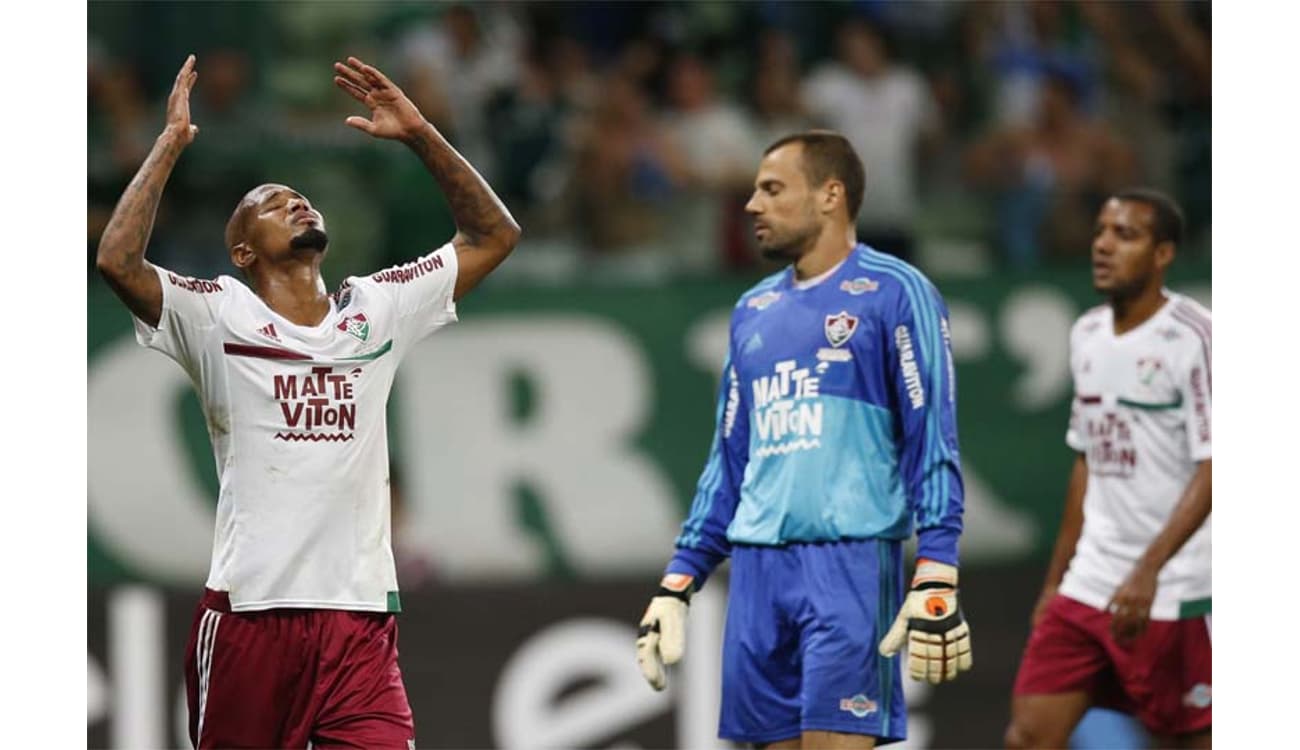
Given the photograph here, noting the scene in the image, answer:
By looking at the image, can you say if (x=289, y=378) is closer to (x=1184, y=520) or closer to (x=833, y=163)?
(x=833, y=163)

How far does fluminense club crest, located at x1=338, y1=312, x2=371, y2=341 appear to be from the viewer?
234 inches

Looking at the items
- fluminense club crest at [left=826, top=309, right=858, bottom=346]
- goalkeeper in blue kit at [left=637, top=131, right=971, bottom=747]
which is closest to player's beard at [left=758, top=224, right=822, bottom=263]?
goalkeeper in blue kit at [left=637, top=131, right=971, bottom=747]

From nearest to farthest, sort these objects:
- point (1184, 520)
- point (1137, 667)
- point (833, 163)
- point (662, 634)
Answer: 1. point (662, 634)
2. point (833, 163)
3. point (1184, 520)
4. point (1137, 667)

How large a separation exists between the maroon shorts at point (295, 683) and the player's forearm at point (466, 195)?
49.8 inches

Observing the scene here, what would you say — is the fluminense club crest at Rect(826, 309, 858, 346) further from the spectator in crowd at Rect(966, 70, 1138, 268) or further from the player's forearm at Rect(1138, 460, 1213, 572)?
the spectator in crowd at Rect(966, 70, 1138, 268)

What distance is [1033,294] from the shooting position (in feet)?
34.4

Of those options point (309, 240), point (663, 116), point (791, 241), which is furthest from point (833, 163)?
point (663, 116)

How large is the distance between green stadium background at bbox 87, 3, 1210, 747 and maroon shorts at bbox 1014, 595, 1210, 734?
235cm

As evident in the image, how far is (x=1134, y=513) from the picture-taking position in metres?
7.89

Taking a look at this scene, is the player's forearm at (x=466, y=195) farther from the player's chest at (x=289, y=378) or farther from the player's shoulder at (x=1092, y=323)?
the player's shoulder at (x=1092, y=323)

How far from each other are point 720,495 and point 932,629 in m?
1.04

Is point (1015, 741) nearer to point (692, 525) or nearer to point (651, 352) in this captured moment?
point (692, 525)

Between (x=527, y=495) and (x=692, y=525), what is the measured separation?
383cm

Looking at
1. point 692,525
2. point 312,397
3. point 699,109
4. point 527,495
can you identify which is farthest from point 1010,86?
point 312,397
